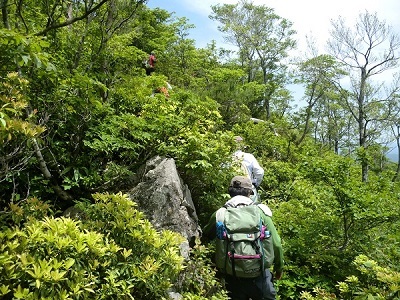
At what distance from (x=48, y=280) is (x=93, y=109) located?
302cm

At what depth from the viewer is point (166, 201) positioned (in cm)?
433

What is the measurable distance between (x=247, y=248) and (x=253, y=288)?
574mm

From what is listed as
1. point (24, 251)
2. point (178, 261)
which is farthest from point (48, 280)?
point (178, 261)

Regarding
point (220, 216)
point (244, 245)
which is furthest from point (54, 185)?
point (244, 245)

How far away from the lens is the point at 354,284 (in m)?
3.47

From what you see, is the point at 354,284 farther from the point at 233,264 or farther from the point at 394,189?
the point at 394,189

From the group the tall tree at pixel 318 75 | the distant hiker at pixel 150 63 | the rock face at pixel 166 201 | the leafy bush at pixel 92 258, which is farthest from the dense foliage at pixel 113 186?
the tall tree at pixel 318 75

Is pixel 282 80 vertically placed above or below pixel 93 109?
above

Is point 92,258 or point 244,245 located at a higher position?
point 92,258

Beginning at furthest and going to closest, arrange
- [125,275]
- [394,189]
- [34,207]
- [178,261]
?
→ [394,189], [34,207], [178,261], [125,275]

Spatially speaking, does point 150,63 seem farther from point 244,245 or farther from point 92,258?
point 92,258

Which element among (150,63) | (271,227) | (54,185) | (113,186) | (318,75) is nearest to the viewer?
(271,227)

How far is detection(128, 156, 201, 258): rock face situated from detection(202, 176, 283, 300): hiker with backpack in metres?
0.75

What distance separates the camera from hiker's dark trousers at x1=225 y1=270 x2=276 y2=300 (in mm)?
3469
